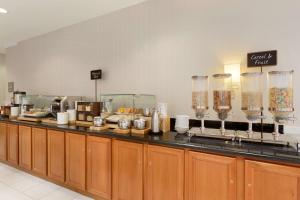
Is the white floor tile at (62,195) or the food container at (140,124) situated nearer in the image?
the food container at (140,124)

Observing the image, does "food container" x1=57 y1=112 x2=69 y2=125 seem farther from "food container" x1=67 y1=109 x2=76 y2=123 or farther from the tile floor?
the tile floor

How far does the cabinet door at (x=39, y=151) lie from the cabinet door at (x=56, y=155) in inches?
4.0

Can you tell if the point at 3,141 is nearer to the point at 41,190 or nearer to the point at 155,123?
the point at 41,190

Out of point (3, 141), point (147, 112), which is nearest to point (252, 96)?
point (147, 112)

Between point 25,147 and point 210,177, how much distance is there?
10.2 feet

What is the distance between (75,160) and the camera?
270 cm

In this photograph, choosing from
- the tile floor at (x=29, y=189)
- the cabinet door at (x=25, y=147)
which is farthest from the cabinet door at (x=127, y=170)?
the cabinet door at (x=25, y=147)

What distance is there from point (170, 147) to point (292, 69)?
141 cm

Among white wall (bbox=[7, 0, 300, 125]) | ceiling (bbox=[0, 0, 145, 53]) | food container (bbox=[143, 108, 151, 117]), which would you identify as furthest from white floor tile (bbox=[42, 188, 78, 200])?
ceiling (bbox=[0, 0, 145, 53])

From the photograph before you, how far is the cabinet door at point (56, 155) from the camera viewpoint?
9.33 feet

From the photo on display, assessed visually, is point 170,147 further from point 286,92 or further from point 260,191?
point 286,92

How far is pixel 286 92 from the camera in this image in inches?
68.9

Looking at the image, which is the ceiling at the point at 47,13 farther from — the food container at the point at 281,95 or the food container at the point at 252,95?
the food container at the point at 281,95

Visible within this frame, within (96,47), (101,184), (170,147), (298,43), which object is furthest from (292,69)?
(96,47)
